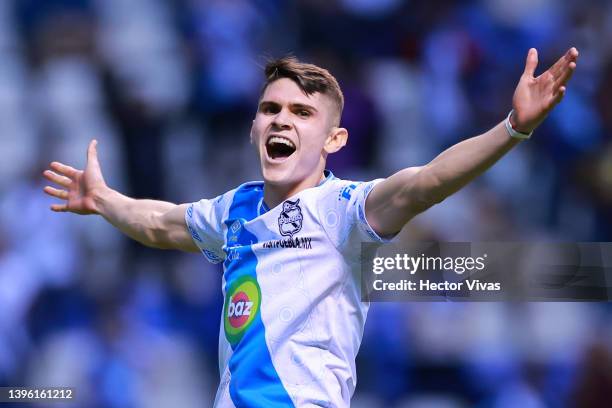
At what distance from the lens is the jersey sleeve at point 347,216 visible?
379cm

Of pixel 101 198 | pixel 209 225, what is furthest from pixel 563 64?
pixel 101 198

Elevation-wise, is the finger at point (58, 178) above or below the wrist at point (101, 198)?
above

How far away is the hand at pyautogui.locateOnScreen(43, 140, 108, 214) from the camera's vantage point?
496 centimetres

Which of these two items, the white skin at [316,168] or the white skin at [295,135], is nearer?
the white skin at [316,168]

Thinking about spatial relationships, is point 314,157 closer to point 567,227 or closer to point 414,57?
point 567,227

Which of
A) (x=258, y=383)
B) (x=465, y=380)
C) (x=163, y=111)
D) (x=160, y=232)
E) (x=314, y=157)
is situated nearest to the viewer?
(x=258, y=383)

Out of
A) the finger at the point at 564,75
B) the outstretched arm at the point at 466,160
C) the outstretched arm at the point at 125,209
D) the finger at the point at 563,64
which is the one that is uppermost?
the outstretched arm at the point at 125,209

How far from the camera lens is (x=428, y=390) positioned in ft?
22.8

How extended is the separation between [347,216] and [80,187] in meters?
1.68

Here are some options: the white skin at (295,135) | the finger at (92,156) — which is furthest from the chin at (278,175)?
the finger at (92,156)

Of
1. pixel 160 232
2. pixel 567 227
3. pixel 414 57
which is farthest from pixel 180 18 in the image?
pixel 160 232

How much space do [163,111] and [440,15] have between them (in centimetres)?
237

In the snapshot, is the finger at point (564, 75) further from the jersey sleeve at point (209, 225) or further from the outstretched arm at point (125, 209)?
the outstretched arm at point (125, 209)

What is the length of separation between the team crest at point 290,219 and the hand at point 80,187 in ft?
4.08
